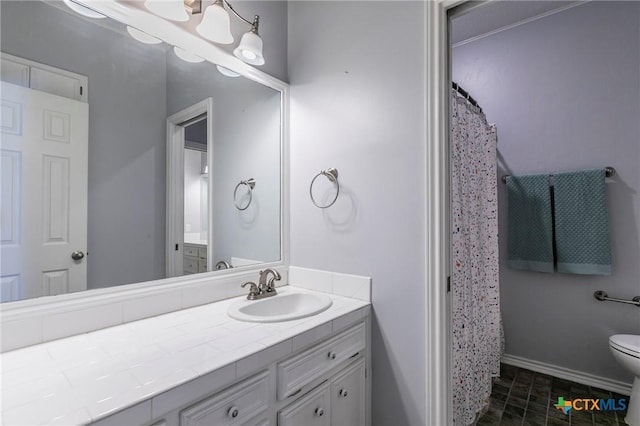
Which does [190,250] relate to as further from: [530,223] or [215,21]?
[530,223]

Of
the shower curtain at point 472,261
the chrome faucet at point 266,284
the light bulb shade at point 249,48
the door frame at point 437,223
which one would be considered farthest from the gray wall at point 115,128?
the shower curtain at point 472,261

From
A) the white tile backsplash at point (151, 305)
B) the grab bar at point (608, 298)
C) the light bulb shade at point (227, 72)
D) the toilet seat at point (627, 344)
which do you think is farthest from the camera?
the grab bar at point (608, 298)

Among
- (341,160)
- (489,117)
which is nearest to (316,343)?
(341,160)

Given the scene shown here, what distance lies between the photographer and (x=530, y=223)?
2406 millimetres

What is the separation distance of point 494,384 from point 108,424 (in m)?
2.46

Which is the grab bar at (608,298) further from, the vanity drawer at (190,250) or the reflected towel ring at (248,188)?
the vanity drawer at (190,250)

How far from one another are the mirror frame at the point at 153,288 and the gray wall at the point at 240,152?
48 millimetres

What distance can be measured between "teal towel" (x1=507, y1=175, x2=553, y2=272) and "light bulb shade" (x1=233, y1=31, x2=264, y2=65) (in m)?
2.11

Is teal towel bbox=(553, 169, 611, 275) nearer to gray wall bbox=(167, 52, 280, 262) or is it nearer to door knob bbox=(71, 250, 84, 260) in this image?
gray wall bbox=(167, 52, 280, 262)

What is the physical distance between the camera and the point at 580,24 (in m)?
2.24

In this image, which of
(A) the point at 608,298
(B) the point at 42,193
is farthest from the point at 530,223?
(B) the point at 42,193

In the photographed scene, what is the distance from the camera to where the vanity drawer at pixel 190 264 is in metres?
1.45

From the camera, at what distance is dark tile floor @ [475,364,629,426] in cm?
184

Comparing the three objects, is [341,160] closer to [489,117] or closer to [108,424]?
[108,424]
